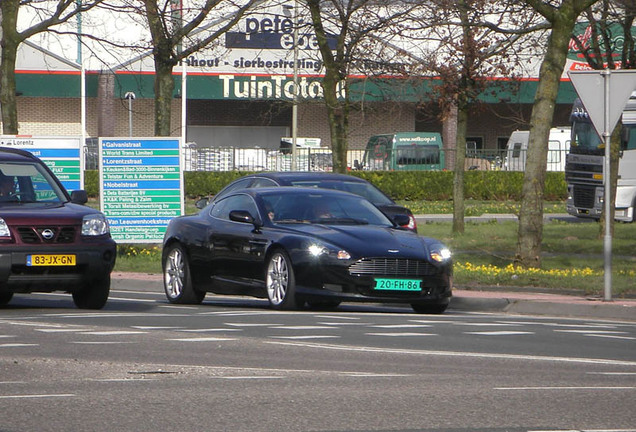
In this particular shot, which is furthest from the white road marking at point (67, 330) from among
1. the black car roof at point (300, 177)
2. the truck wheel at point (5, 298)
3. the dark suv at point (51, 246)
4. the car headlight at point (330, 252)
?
the black car roof at point (300, 177)

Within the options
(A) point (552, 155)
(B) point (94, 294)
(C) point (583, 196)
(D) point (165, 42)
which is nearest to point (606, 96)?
(B) point (94, 294)

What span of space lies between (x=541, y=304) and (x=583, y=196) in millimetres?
19273

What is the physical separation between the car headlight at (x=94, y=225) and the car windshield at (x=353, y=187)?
362 cm

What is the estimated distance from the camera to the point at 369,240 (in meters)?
Result: 13.4

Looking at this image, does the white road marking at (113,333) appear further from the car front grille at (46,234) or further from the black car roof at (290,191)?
the black car roof at (290,191)

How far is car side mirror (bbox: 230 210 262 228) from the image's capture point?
1414 cm

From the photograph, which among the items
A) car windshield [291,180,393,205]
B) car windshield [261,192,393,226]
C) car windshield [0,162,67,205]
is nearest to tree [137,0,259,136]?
car windshield [291,180,393,205]

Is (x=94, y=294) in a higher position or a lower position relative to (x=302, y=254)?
lower

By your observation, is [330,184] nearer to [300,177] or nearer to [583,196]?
[300,177]

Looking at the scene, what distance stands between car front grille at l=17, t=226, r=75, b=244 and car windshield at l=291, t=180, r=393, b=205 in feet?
13.4

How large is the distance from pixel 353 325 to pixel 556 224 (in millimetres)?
20554

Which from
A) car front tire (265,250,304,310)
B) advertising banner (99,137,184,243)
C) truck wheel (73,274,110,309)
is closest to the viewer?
car front tire (265,250,304,310)

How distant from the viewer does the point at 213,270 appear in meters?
14.7

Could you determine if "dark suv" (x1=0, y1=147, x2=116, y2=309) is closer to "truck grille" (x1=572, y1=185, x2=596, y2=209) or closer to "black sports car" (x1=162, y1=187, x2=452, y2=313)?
"black sports car" (x1=162, y1=187, x2=452, y2=313)
